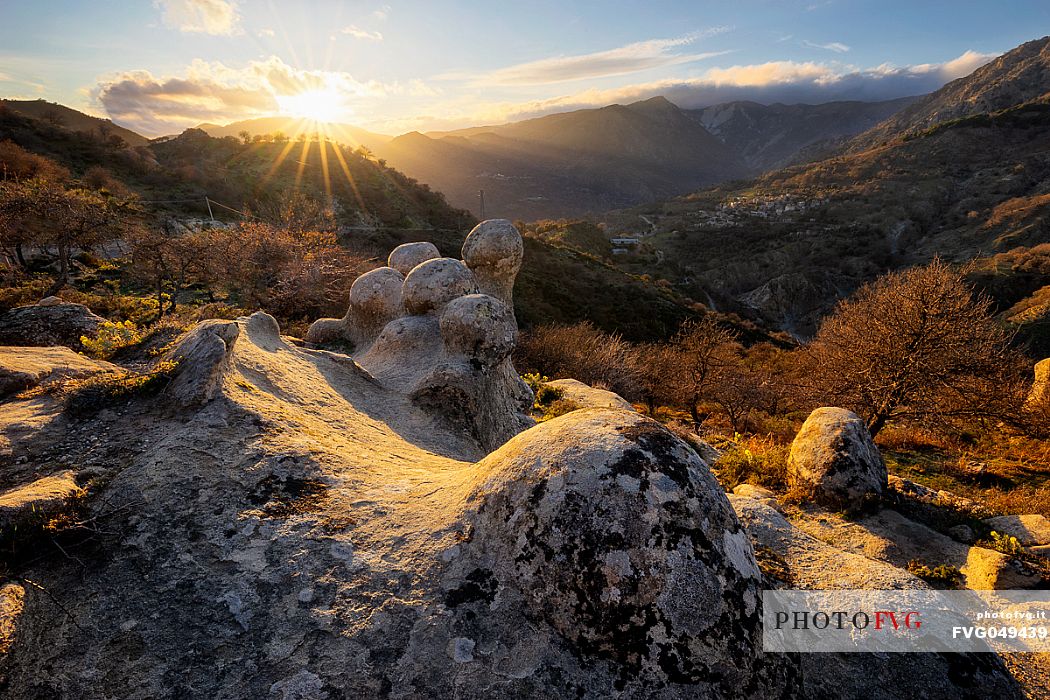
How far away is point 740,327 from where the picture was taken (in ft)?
174

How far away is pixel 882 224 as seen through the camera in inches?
3723

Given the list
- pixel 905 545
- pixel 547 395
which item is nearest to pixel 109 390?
pixel 547 395

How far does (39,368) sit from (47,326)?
5293 mm

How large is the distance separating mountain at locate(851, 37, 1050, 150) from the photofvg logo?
19310 centimetres

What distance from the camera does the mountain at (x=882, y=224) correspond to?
72.1 metres

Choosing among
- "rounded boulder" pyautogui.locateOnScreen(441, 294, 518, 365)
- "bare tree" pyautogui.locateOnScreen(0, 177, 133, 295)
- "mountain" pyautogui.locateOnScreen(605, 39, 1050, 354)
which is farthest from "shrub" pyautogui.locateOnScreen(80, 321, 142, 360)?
"mountain" pyautogui.locateOnScreen(605, 39, 1050, 354)

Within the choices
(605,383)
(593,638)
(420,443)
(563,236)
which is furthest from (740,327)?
(593,638)

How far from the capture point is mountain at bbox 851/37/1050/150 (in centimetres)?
14550

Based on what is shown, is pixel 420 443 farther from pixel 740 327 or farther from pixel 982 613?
pixel 740 327

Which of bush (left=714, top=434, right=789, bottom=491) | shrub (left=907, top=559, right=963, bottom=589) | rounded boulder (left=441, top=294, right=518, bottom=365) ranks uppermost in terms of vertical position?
rounded boulder (left=441, top=294, right=518, bottom=365)

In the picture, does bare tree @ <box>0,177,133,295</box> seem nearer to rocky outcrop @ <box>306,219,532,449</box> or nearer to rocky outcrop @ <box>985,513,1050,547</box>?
rocky outcrop @ <box>306,219,532,449</box>

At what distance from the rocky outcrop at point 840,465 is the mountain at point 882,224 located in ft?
130

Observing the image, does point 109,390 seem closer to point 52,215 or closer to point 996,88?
point 52,215

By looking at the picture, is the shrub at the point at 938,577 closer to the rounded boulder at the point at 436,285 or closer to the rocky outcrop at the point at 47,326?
the rounded boulder at the point at 436,285
